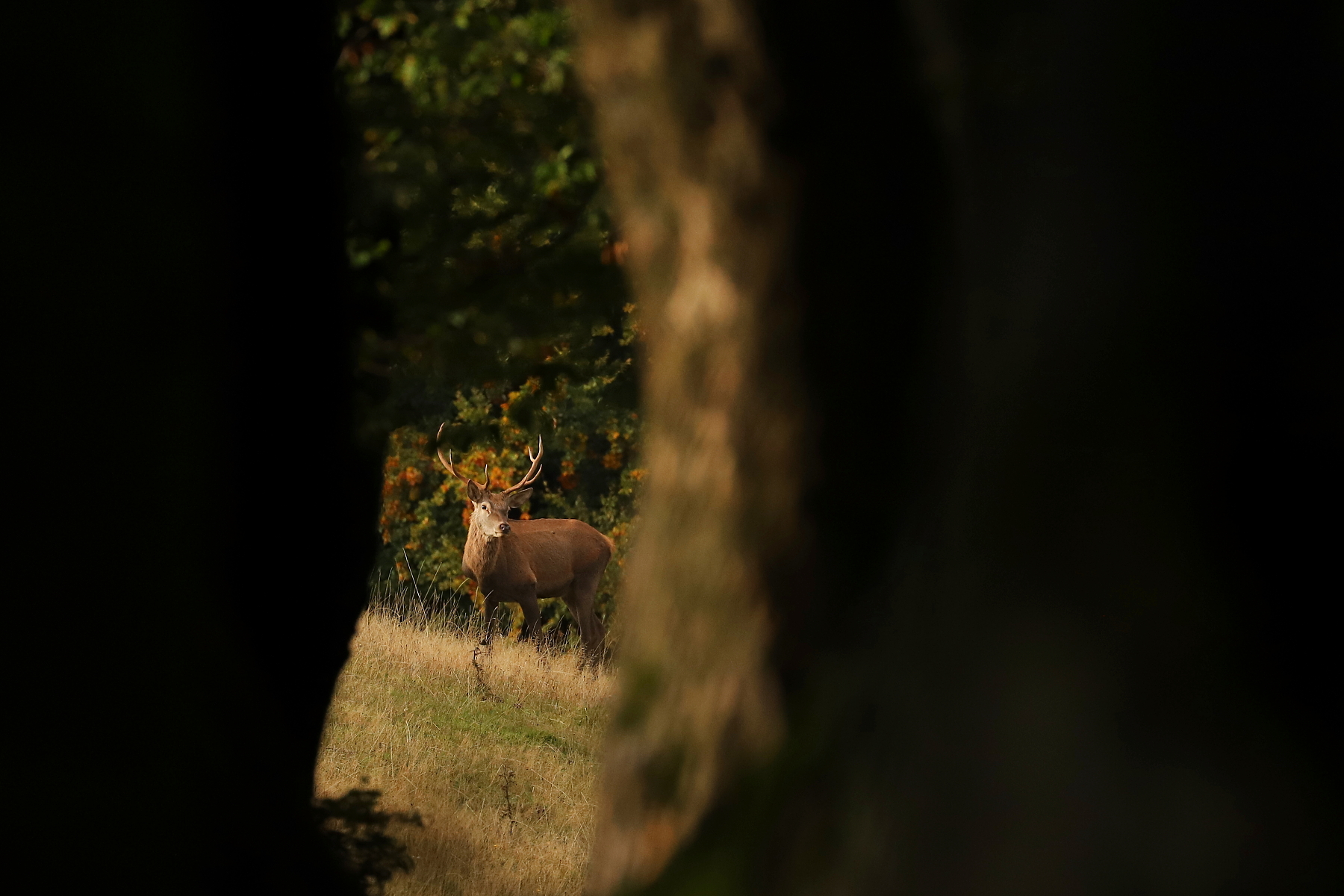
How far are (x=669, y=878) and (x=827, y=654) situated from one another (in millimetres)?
507

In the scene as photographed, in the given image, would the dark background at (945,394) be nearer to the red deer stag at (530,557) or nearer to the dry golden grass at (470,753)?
the dry golden grass at (470,753)

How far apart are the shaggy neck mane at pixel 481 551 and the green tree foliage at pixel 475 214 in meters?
8.50

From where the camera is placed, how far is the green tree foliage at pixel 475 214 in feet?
14.2

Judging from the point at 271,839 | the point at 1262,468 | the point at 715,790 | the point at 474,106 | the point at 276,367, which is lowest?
the point at 271,839

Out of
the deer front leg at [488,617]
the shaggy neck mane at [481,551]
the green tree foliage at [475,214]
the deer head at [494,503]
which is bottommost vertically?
the deer front leg at [488,617]

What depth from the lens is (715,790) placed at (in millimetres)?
2654

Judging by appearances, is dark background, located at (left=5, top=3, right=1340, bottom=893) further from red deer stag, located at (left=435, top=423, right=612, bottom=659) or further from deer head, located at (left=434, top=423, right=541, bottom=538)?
red deer stag, located at (left=435, top=423, right=612, bottom=659)

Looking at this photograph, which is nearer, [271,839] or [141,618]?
[141,618]

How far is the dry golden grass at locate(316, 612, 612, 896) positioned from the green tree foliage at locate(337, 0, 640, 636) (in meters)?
1.96

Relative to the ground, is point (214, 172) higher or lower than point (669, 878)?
higher

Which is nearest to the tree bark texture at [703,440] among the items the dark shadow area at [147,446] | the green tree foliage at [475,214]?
the dark shadow area at [147,446]

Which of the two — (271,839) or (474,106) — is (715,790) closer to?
(271,839)

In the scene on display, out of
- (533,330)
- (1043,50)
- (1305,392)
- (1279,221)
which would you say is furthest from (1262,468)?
(533,330)

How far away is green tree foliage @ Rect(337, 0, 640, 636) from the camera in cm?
432
